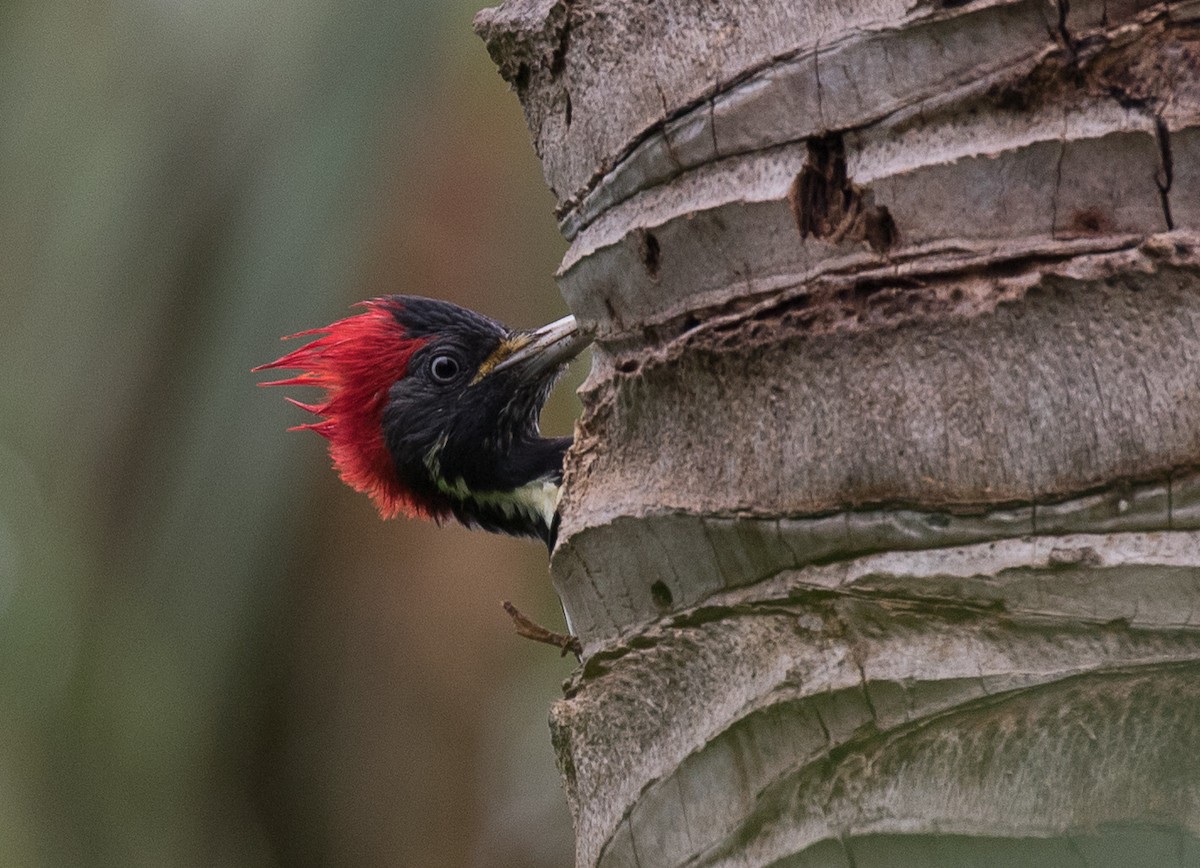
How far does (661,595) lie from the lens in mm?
1770

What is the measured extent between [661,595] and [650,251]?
44 centimetres

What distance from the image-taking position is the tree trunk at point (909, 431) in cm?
139

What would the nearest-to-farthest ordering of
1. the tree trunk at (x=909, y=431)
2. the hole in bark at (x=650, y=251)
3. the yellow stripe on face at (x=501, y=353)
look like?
1. the tree trunk at (x=909, y=431)
2. the hole in bark at (x=650, y=251)
3. the yellow stripe on face at (x=501, y=353)

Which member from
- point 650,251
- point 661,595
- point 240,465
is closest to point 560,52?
point 650,251

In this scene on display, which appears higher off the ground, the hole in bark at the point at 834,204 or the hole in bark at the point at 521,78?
the hole in bark at the point at 521,78

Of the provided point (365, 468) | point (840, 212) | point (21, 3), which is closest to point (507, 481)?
point (365, 468)

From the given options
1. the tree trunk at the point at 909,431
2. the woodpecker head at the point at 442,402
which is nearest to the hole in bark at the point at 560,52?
the tree trunk at the point at 909,431

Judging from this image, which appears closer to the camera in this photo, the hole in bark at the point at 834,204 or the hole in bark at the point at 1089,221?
the hole in bark at the point at 1089,221

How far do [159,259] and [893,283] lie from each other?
14.8 feet

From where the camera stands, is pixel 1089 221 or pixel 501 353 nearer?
pixel 1089 221

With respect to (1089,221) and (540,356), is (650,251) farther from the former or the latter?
(540,356)

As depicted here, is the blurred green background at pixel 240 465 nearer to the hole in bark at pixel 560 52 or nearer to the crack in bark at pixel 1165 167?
the hole in bark at pixel 560 52

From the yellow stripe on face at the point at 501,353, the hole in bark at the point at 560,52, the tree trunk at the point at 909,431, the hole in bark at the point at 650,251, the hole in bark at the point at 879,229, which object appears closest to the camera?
the tree trunk at the point at 909,431

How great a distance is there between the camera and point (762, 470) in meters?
1.62
